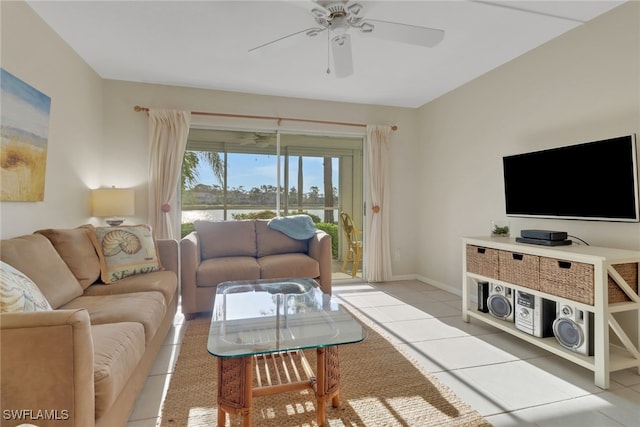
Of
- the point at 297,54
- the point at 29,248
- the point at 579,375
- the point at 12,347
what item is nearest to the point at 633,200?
the point at 579,375

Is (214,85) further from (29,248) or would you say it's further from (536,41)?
(536,41)

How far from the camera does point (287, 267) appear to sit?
3.22 meters

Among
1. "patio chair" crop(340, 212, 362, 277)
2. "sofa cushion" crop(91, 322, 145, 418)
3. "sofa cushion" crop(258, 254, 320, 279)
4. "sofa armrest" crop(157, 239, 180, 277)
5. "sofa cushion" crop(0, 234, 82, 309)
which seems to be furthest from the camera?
"patio chair" crop(340, 212, 362, 277)

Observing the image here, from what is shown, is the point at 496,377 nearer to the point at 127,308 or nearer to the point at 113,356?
the point at 113,356

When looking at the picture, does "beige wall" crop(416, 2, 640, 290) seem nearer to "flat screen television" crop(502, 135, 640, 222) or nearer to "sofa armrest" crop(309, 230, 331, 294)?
"flat screen television" crop(502, 135, 640, 222)

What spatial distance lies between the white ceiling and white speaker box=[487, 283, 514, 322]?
2067 millimetres

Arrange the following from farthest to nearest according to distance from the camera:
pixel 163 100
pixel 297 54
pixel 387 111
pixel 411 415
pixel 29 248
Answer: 1. pixel 387 111
2. pixel 163 100
3. pixel 297 54
4. pixel 29 248
5. pixel 411 415

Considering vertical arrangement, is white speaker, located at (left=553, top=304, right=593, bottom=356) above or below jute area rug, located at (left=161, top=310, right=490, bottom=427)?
above

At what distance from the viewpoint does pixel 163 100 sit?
3.77 m

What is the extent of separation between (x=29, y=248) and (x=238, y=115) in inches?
105

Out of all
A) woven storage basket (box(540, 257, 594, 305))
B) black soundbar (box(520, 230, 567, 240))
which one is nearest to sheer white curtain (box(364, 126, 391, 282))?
black soundbar (box(520, 230, 567, 240))

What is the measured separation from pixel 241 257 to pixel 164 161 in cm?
144

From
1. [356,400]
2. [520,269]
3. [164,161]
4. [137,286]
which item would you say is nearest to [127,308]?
[137,286]

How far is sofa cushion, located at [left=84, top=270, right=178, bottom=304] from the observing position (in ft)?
7.16
